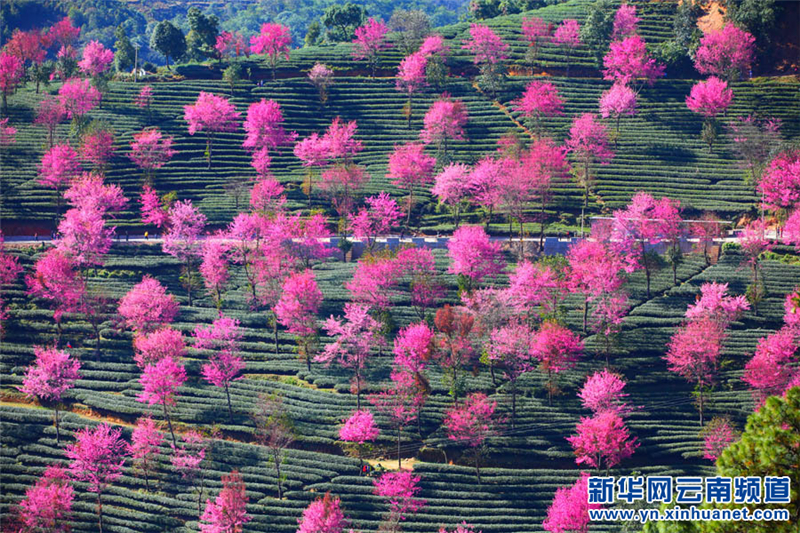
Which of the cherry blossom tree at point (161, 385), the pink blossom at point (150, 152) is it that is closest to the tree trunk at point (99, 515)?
the cherry blossom tree at point (161, 385)

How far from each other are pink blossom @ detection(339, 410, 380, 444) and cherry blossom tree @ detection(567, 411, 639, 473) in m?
14.0

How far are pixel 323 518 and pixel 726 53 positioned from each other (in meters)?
74.2

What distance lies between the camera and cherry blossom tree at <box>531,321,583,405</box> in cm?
7644

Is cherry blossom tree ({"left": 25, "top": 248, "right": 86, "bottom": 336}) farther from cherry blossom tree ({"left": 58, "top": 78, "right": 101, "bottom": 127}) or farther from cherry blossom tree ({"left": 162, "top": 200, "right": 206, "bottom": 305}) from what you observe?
cherry blossom tree ({"left": 58, "top": 78, "right": 101, "bottom": 127})

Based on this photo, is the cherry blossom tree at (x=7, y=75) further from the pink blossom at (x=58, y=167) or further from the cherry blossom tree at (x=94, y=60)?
the pink blossom at (x=58, y=167)

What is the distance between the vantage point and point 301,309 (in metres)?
81.1

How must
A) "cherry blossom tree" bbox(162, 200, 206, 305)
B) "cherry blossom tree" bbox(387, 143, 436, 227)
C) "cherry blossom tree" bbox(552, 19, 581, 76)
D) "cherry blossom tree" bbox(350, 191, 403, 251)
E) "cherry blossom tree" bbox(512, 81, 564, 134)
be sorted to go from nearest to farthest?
"cherry blossom tree" bbox(162, 200, 206, 305) < "cherry blossom tree" bbox(350, 191, 403, 251) < "cherry blossom tree" bbox(387, 143, 436, 227) < "cherry blossom tree" bbox(512, 81, 564, 134) < "cherry blossom tree" bbox(552, 19, 581, 76)

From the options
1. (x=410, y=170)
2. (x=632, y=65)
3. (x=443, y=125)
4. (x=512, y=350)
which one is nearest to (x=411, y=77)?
(x=443, y=125)

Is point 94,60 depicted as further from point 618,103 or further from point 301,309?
point 618,103

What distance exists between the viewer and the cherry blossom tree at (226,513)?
A: 65500mm

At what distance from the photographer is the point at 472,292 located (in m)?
83.2

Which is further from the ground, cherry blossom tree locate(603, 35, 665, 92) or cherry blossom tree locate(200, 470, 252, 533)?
cherry blossom tree locate(603, 35, 665, 92)

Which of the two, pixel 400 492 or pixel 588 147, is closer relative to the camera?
pixel 400 492

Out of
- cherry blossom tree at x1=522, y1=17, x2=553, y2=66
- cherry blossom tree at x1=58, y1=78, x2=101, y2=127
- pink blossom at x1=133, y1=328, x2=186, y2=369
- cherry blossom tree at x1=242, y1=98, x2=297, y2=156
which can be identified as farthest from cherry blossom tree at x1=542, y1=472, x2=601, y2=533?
cherry blossom tree at x1=58, y1=78, x2=101, y2=127
